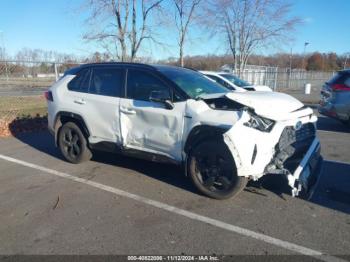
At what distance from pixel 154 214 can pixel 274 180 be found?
173cm

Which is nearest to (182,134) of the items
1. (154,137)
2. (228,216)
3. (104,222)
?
(154,137)

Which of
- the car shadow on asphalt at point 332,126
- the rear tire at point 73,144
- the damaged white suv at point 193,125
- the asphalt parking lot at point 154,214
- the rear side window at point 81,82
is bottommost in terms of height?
the asphalt parking lot at point 154,214

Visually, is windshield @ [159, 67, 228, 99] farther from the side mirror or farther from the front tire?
the front tire

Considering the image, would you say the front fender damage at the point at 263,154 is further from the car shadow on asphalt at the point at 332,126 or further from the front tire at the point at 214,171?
the car shadow on asphalt at the point at 332,126

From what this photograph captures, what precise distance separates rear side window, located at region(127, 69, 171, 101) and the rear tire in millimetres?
1363

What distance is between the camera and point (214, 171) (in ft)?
14.2

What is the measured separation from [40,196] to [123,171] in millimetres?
1426

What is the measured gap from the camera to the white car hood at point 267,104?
13.3ft

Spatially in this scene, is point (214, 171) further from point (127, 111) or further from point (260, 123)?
point (127, 111)

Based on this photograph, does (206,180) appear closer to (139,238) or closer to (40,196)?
(139,238)

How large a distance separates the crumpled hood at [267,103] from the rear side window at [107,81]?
193 cm

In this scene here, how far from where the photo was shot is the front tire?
416 centimetres

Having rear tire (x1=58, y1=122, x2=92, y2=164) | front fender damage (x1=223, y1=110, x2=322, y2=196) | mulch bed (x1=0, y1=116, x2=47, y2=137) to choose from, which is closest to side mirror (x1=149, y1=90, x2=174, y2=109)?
front fender damage (x1=223, y1=110, x2=322, y2=196)

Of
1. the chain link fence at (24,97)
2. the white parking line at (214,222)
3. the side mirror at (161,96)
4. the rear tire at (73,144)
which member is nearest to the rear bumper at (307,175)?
the white parking line at (214,222)
